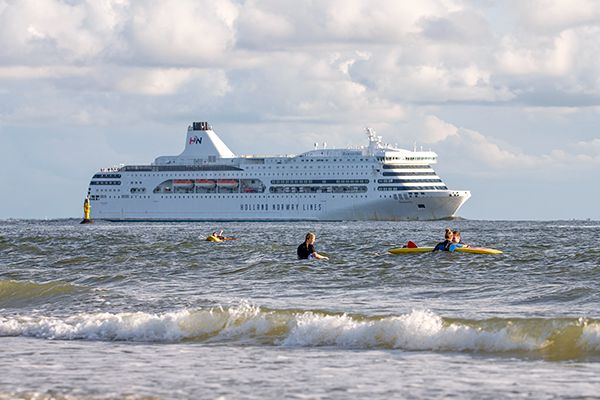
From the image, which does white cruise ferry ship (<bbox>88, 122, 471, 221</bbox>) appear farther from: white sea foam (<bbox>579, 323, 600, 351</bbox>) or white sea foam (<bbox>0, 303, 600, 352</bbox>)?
white sea foam (<bbox>579, 323, 600, 351</bbox>)

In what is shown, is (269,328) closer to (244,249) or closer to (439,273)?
(439,273)

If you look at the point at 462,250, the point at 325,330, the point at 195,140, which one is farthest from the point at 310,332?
the point at 195,140

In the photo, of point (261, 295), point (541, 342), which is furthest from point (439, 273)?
point (541, 342)

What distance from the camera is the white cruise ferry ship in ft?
393

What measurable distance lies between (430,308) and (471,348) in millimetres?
4021

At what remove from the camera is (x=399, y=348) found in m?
16.4

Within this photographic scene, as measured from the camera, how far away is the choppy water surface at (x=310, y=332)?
13.4m

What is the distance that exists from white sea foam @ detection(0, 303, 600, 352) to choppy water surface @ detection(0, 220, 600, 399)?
0.03 metres

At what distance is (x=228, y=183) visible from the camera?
415ft

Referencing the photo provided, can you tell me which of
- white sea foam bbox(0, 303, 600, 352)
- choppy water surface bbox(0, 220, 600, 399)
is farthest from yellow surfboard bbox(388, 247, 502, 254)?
white sea foam bbox(0, 303, 600, 352)

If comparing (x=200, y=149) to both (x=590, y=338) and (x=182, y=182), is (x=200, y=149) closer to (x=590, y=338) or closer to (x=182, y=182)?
(x=182, y=182)

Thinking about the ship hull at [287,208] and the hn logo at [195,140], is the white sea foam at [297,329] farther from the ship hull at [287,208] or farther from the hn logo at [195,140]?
the hn logo at [195,140]

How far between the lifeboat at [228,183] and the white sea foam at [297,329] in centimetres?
10555

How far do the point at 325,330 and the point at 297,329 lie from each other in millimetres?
492
